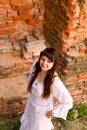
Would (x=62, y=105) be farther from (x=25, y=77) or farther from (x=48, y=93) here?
(x=25, y=77)

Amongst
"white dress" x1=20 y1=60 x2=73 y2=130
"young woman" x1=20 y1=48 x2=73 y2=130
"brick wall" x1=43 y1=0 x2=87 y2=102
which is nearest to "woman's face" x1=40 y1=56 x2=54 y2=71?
"young woman" x1=20 y1=48 x2=73 y2=130

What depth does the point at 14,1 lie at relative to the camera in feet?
14.0

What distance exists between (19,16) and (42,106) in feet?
4.72

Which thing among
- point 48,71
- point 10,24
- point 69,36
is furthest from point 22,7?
point 48,71

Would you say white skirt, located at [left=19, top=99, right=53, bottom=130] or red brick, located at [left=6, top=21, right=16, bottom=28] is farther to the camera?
red brick, located at [left=6, top=21, right=16, bottom=28]

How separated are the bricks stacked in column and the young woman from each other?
43.8 inches

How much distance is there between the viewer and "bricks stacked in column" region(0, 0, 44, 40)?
14.0 ft

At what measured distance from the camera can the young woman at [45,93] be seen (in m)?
3.22

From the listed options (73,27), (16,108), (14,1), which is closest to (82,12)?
(73,27)

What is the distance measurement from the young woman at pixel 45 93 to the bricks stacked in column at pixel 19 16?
3.65ft

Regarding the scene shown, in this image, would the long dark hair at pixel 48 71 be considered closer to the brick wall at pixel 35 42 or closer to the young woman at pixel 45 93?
the young woman at pixel 45 93

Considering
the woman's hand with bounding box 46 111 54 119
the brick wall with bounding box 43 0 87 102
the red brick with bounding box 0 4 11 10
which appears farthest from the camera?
the red brick with bounding box 0 4 11 10

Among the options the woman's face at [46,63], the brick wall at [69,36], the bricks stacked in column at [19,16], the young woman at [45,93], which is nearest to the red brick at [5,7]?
the bricks stacked in column at [19,16]

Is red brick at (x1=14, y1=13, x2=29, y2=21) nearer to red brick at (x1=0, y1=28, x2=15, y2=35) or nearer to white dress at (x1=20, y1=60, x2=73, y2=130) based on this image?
red brick at (x1=0, y1=28, x2=15, y2=35)
